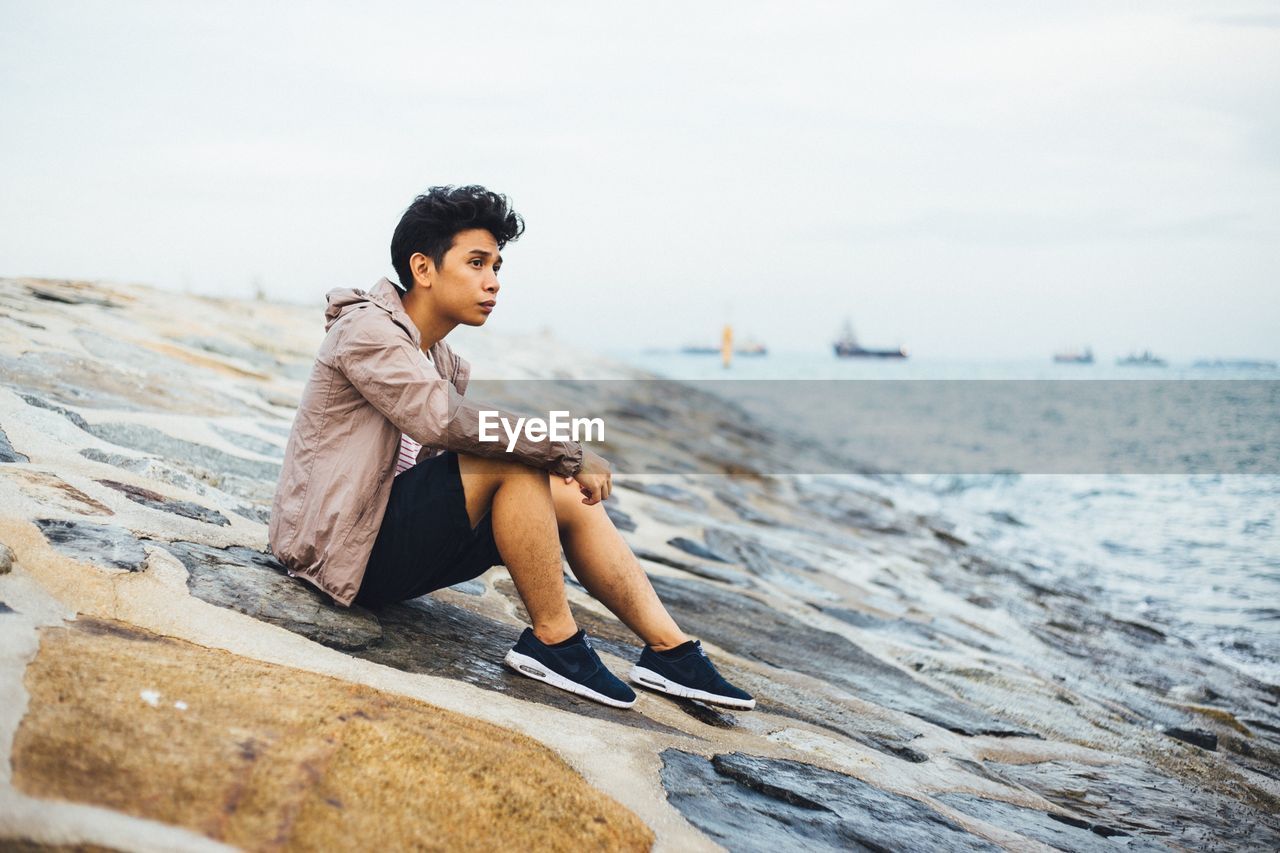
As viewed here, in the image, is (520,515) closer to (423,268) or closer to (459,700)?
(459,700)

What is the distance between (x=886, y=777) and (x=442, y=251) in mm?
1803

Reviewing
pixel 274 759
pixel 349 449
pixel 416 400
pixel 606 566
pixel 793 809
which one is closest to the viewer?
pixel 274 759

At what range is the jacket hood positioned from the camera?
2.56 meters

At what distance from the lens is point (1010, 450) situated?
21.0 m

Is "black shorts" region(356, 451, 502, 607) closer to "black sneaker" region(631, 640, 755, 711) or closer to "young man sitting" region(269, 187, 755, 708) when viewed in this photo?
"young man sitting" region(269, 187, 755, 708)

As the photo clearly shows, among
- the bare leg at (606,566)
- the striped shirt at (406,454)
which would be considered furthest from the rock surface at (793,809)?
the striped shirt at (406,454)

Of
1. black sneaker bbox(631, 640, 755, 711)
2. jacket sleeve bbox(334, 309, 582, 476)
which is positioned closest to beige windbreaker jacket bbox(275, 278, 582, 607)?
jacket sleeve bbox(334, 309, 582, 476)

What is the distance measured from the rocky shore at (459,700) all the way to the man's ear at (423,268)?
0.86 m

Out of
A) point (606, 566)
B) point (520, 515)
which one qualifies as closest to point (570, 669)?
point (606, 566)

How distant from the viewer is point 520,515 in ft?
8.03

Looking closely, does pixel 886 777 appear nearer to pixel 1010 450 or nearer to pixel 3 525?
pixel 3 525

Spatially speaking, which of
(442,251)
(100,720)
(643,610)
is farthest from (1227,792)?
(100,720)

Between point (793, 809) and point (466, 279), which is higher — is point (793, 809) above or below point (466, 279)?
below

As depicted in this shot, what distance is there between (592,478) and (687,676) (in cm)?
62
